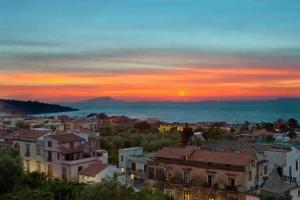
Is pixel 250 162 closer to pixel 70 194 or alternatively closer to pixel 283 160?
pixel 283 160

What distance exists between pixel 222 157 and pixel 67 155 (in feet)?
43.0

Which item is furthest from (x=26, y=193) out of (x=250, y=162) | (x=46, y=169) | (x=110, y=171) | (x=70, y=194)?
(x=46, y=169)

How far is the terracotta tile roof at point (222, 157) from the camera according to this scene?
26297 mm

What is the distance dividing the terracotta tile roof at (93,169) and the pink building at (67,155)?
1595 millimetres

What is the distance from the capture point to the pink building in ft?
110

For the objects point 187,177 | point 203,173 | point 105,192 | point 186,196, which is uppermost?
point 105,192

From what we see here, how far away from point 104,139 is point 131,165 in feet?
51.3

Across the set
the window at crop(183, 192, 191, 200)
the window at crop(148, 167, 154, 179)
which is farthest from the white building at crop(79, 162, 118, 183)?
the window at crop(183, 192, 191, 200)

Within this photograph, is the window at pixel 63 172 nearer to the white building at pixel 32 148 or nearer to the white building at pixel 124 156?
the white building at pixel 32 148

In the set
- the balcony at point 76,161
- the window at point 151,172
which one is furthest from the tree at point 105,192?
the balcony at point 76,161

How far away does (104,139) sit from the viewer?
51.4 metres

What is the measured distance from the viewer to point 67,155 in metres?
33.8

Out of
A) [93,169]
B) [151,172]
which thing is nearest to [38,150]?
[93,169]

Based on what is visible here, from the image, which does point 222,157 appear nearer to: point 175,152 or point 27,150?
point 175,152
